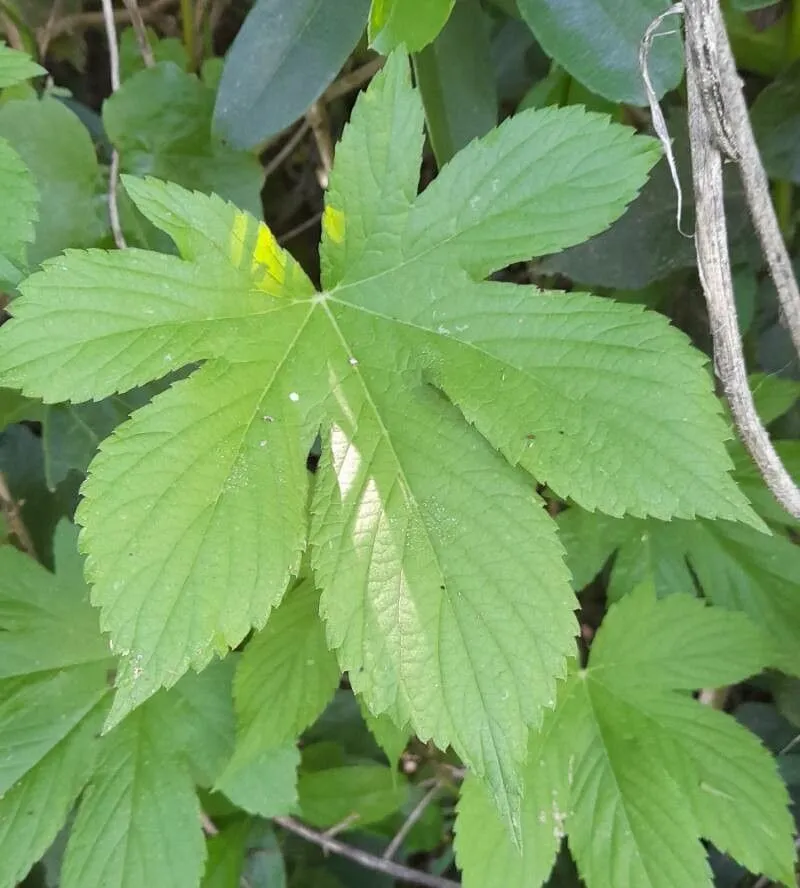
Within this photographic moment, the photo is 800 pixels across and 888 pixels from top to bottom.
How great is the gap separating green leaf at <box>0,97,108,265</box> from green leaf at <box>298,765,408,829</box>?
863 mm

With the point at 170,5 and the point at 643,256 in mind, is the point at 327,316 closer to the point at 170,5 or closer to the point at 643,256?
the point at 643,256

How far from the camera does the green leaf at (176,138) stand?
1071 millimetres

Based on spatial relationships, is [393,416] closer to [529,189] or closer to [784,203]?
[529,189]

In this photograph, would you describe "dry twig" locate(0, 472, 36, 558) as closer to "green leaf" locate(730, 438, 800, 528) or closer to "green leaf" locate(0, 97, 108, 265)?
"green leaf" locate(0, 97, 108, 265)

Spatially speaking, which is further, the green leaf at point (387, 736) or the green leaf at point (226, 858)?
the green leaf at point (226, 858)

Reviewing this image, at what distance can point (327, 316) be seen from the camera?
2.75ft

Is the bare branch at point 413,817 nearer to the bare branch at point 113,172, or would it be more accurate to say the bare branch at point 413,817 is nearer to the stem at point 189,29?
the bare branch at point 113,172

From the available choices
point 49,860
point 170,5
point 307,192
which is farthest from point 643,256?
point 49,860

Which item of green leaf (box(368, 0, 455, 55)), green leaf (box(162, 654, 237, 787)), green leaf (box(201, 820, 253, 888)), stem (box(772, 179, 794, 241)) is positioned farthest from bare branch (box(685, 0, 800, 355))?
green leaf (box(201, 820, 253, 888))

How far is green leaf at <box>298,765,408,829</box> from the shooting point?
1.20 metres

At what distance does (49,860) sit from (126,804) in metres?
0.34

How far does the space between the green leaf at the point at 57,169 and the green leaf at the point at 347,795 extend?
863 millimetres

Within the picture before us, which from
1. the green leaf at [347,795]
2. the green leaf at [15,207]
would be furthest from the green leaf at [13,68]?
the green leaf at [347,795]

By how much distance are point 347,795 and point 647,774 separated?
47 centimetres
